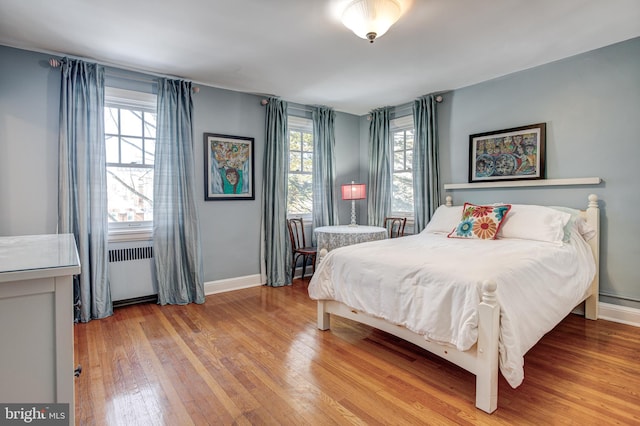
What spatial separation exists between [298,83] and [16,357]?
11.2 feet

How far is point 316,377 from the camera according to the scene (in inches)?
81.7

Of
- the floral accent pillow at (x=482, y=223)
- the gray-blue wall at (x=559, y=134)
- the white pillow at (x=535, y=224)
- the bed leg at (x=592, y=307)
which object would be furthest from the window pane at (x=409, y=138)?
the bed leg at (x=592, y=307)

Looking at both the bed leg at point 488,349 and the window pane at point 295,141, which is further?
the window pane at point 295,141

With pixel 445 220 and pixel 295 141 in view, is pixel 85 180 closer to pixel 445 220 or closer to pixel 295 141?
pixel 295 141

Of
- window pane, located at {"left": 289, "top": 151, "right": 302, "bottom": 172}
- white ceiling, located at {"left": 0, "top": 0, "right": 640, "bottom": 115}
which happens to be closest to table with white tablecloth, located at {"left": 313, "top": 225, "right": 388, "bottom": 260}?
window pane, located at {"left": 289, "top": 151, "right": 302, "bottom": 172}

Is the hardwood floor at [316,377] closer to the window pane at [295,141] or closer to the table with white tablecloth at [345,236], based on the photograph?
the table with white tablecloth at [345,236]

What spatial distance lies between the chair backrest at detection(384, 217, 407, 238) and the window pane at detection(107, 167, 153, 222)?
2986mm

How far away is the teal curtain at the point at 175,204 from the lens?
3471 mm

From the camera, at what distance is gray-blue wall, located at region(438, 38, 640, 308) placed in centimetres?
284

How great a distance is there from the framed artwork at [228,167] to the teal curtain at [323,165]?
954 millimetres

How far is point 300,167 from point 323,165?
326 mm

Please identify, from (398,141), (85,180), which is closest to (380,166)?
(398,141)

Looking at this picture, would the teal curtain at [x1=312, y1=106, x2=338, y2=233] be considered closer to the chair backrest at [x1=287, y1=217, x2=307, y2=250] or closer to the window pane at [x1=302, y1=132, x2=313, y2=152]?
the window pane at [x1=302, y1=132, x2=313, y2=152]

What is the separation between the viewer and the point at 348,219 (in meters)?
5.25
